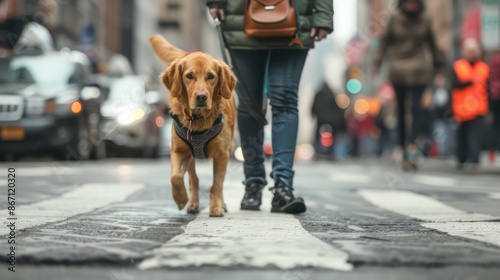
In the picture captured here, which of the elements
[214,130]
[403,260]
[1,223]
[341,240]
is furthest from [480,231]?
[1,223]

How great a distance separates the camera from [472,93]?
45.3 ft

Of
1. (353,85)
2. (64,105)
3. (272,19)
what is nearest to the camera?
(272,19)

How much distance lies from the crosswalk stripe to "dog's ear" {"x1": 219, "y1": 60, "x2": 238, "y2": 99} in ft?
4.29

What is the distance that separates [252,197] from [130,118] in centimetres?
1240

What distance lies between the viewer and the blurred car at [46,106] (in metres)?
14.1

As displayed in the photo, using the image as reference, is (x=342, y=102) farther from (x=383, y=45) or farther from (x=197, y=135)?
(x=197, y=135)

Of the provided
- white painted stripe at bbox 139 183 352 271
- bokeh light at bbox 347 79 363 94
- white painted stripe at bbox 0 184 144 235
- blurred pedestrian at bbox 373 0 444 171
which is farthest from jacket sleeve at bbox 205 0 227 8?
bokeh light at bbox 347 79 363 94

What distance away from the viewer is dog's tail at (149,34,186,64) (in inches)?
233

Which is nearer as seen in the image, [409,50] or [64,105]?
[409,50]

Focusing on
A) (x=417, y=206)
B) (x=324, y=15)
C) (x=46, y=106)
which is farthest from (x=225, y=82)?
(x=46, y=106)

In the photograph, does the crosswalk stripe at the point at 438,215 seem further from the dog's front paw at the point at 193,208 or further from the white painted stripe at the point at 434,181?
the white painted stripe at the point at 434,181

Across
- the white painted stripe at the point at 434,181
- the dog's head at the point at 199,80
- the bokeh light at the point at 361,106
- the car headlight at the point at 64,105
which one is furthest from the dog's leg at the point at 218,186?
the bokeh light at the point at 361,106

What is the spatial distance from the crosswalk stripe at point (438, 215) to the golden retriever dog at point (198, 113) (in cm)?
121

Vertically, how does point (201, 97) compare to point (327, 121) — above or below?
above
